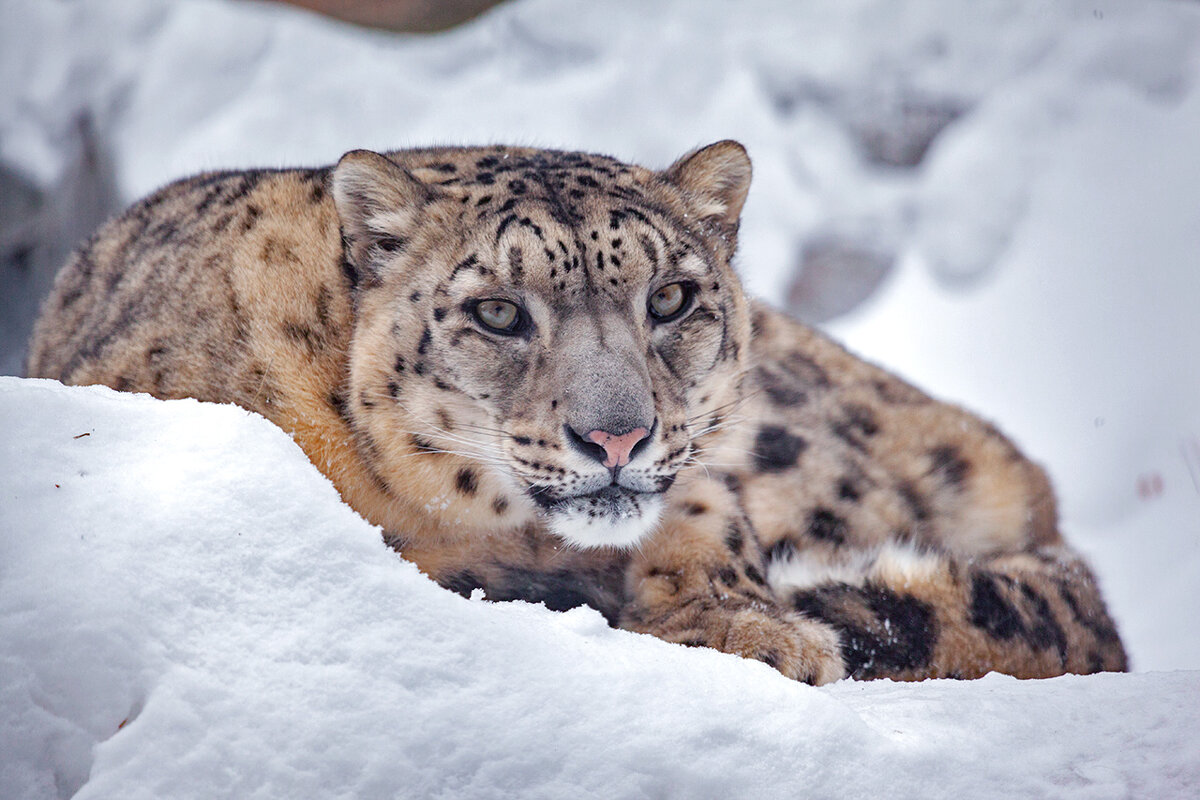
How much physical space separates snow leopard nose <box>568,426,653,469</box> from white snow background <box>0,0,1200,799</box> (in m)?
0.40

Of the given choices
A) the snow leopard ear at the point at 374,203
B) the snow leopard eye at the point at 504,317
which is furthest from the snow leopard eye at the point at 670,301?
the snow leopard ear at the point at 374,203

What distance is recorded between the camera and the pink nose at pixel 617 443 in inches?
87.7

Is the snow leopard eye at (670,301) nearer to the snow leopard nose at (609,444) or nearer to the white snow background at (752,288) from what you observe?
the snow leopard nose at (609,444)

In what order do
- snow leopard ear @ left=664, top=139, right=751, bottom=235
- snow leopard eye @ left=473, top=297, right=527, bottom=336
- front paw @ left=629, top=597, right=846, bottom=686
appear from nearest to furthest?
front paw @ left=629, top=597, right=846, bottom=686
snow leopard eye @ left=473, top=297, right=527, bottom=336
snow leopard ear @ left=664, top=139, right=751, bottom=235

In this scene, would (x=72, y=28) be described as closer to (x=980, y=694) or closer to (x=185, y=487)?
(x=185, y=487)

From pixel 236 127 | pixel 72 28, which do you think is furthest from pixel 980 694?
pixel 72 28

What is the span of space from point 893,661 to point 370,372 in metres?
1.48

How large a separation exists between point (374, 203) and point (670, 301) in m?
0.79

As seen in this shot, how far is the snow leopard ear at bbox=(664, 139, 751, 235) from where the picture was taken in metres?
2.95

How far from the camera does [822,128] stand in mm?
7906

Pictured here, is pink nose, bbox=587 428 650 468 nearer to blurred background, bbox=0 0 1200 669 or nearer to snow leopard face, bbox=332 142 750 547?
snow leopard face, bbox=332 142 750 547

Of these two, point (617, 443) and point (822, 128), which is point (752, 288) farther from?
point (822, 128)

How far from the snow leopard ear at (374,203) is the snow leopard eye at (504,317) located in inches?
13.2

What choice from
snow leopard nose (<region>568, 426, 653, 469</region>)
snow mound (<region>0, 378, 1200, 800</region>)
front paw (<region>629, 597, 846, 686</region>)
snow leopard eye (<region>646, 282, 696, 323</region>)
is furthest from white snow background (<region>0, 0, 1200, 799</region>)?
snow leopard eye (<region>646, 282, 696, 323</region>)
